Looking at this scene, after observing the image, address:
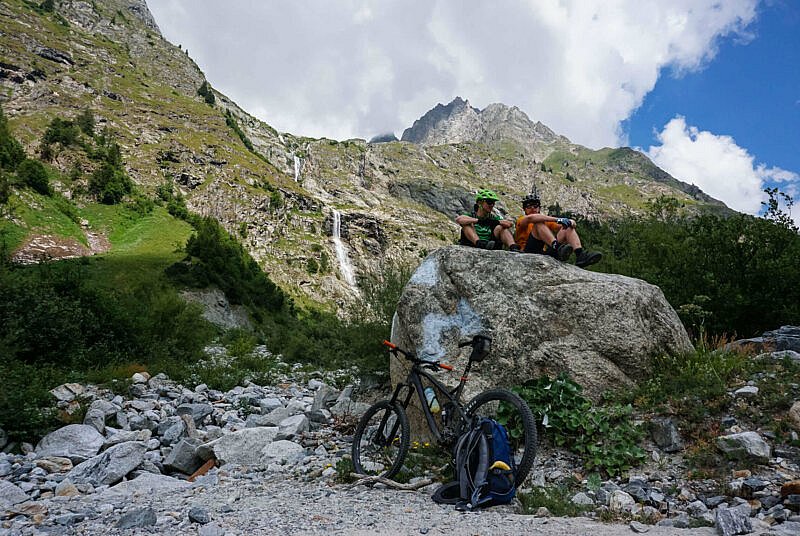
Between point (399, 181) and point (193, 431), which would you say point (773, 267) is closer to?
point (193, 431)

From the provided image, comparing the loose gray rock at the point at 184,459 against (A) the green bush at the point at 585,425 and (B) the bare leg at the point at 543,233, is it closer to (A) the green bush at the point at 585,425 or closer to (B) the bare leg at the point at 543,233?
(A) the green bush at the point at 585,425

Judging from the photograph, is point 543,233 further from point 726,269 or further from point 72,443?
point 72,443

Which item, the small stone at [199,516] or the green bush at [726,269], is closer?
the small stone at [199,516]

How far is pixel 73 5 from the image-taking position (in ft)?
363

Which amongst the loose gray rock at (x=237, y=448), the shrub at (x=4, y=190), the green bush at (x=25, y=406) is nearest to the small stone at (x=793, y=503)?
the loose gray rock at (x=237, y=448)

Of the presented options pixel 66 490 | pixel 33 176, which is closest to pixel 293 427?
pixel 66 490

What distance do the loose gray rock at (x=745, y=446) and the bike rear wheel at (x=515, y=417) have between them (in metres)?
2.19

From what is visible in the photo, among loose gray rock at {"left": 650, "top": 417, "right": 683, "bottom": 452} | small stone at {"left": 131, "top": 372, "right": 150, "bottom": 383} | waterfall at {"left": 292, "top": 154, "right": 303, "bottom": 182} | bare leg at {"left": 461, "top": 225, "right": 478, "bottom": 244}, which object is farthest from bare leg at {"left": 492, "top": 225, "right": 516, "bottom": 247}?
waterfall at {"left": 292, "top": 154, "right": 303, "bottom": 182}

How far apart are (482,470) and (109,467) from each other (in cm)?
520

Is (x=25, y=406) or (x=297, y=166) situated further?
(x=297, y=166)

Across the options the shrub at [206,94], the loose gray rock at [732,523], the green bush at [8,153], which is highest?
the shrub at [206,94]

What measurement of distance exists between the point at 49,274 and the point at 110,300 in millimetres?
2770

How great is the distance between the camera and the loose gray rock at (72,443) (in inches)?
266

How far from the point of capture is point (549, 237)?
26.2 feet
